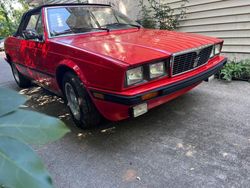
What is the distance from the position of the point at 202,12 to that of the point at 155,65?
12.4ft

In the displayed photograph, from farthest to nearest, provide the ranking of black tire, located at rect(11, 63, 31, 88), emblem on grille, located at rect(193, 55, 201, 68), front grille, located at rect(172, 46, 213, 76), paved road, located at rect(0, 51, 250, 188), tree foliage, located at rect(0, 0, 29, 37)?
tree foliage, located at rect(0, 0, 29, 37) < black tire, located at rect(11, 63, 31, 88) < emblem on grille, located at rect(193, 55, 201, 68) < front grille, located at rect(172, 46, 213, 76) < paved road, located at rect(0, 51, 250, 188)

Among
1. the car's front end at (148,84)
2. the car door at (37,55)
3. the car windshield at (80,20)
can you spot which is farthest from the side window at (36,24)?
the car's front end at (148,84)

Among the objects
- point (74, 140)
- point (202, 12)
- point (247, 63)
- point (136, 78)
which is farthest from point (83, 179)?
point (202, 12)

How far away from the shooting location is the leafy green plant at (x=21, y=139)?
402mm

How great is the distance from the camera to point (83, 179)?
7.78ft

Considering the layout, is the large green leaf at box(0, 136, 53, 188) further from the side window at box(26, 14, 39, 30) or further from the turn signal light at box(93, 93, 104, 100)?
the side window at box(26, 14, 39, 30)

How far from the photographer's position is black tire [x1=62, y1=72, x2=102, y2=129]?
2.98 m

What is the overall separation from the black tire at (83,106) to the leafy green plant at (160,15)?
405 centimetres

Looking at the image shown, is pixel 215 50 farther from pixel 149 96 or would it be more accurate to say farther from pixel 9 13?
pixel 9 13

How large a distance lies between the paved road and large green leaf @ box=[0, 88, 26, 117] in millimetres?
1893

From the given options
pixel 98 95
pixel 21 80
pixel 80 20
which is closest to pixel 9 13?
pixel 21 80

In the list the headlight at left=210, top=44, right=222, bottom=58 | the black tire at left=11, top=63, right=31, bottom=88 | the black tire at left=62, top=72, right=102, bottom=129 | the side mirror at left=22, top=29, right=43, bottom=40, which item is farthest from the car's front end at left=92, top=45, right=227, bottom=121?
the black tire at left=11, top=63, right=31, bottom=88

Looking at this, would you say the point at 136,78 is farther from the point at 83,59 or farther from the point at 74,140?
the point at 74,140

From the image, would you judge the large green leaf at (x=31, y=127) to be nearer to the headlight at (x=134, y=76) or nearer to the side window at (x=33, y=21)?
the headlight at (x=134, y=76)
